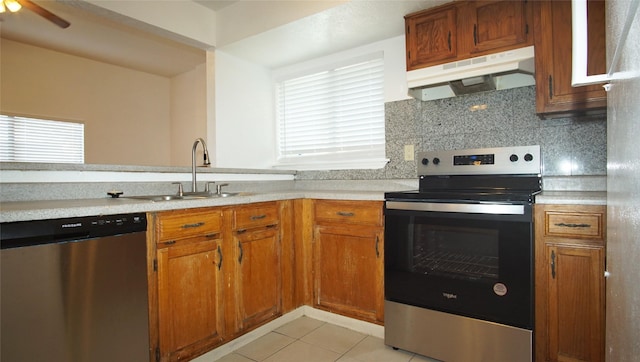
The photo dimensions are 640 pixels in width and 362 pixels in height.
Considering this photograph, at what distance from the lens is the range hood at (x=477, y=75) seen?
1.97 m

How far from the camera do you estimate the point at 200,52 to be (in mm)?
4102

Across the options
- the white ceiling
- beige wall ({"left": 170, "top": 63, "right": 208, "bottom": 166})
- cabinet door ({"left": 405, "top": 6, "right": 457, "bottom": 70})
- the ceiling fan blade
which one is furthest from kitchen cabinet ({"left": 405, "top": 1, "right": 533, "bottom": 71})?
beige wall ({"left": 170, "top": 63, "right": 208, "bottom": 166})

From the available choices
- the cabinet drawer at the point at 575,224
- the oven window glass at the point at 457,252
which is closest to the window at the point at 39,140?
the oven window glass at the point at 457,252

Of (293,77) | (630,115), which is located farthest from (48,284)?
(293,77)

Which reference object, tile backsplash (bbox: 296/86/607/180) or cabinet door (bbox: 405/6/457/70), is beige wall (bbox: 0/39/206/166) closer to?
tile backsplash (bbox: 296/86/607/180)

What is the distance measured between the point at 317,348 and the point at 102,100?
4505 mm

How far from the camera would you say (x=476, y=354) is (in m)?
1.80

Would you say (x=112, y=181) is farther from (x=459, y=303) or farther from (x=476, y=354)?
(x=476, y=354)

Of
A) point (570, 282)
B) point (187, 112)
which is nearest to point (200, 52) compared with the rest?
point (187, 112)

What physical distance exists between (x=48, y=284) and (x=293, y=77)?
8.67ft

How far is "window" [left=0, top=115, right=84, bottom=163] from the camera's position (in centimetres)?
408

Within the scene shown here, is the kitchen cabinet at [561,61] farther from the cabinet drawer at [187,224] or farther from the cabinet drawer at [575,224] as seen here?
the cabinet drawer at [187,224]

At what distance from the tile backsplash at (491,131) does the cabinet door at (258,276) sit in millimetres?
984

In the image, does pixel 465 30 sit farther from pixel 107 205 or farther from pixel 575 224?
pixel 107 205
